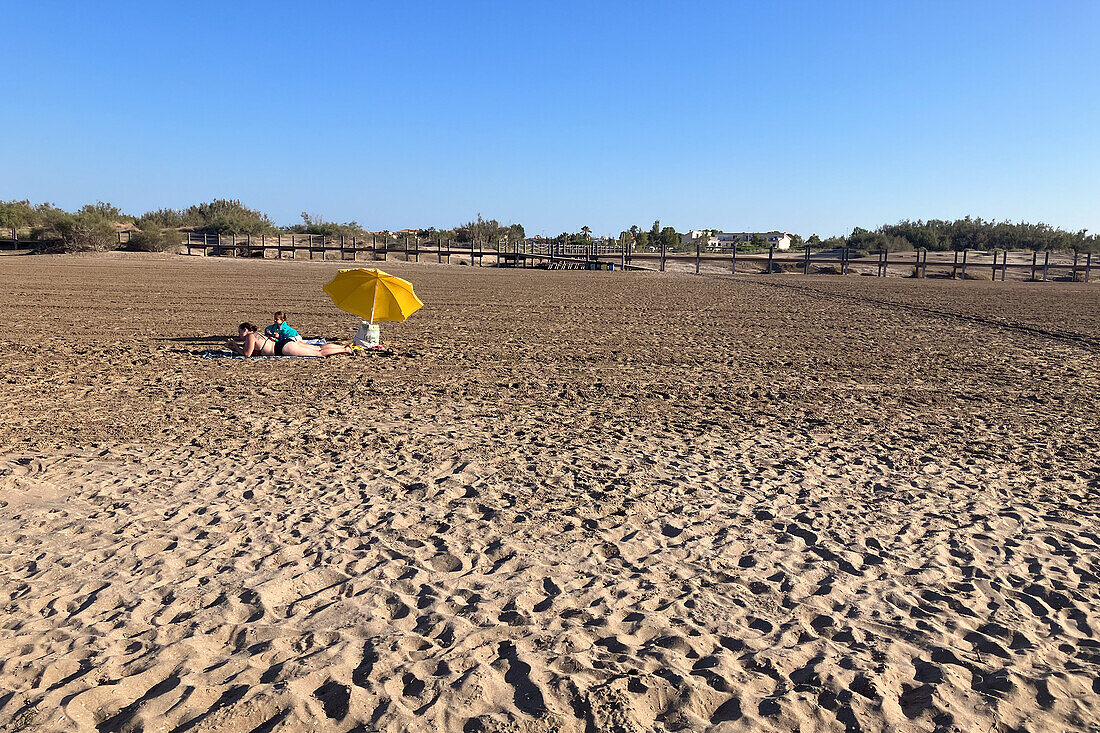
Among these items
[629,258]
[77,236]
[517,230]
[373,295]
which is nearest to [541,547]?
[373,295]

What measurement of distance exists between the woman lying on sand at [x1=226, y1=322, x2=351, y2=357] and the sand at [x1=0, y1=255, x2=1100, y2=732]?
0.26 meters

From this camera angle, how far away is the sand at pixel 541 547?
122 inches

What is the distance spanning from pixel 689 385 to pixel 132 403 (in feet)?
19.1

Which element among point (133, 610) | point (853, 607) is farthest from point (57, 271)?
point (853, 607)

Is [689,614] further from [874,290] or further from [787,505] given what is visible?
[874,290]

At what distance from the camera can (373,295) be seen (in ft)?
36.4

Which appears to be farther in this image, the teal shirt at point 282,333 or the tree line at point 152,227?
the tree line at point 152,227

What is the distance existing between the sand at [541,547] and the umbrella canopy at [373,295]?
126cm

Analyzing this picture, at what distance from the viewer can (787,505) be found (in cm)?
528

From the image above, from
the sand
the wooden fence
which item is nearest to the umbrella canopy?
the sand

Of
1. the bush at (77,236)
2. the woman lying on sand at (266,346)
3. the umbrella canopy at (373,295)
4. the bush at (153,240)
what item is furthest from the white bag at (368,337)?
the bush at (153,240)

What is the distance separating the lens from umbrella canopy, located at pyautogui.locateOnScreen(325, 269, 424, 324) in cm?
1115

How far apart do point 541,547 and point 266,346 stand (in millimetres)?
6996

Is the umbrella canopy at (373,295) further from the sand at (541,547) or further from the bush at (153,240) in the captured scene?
the bush at (153,240)
